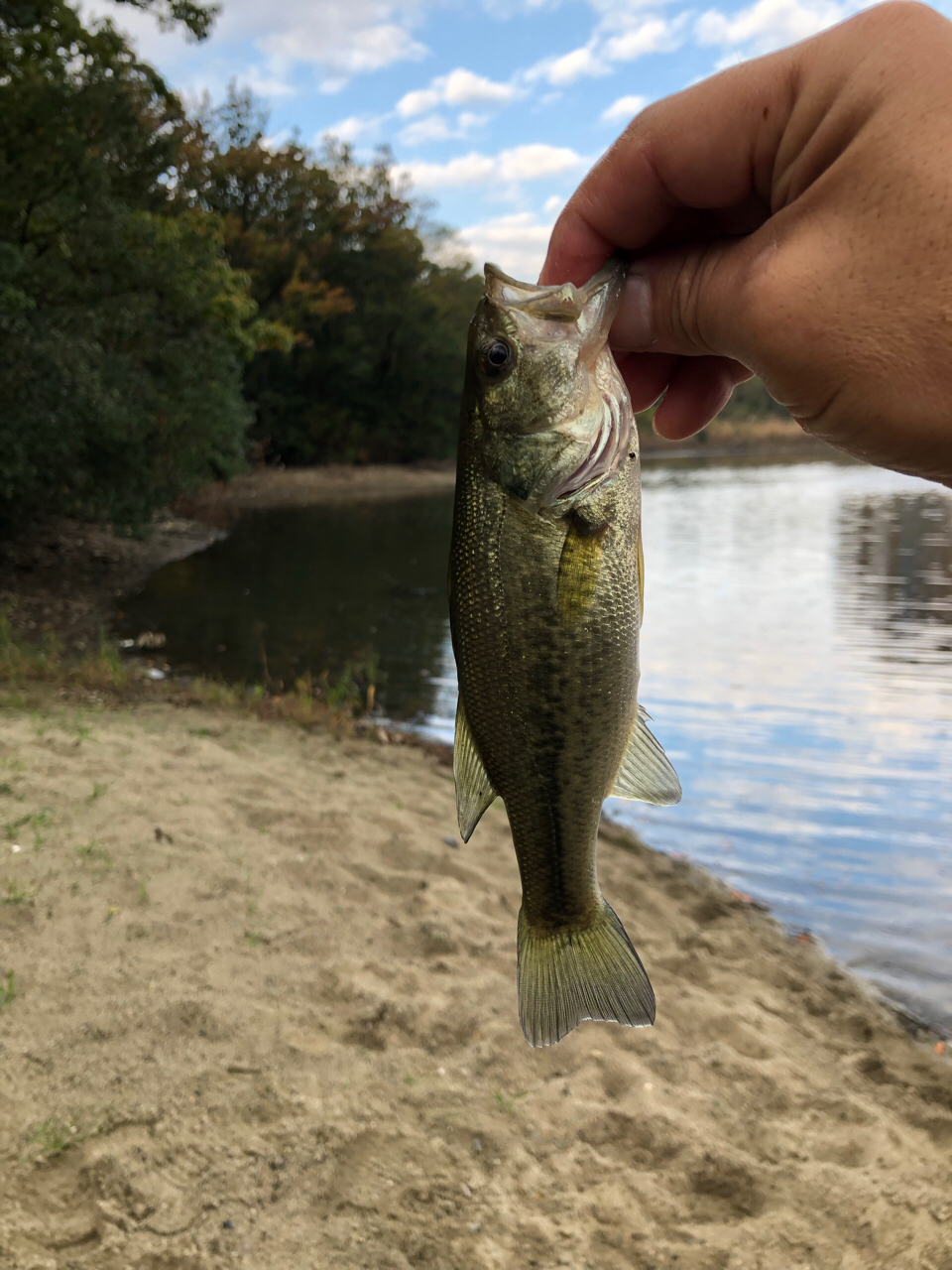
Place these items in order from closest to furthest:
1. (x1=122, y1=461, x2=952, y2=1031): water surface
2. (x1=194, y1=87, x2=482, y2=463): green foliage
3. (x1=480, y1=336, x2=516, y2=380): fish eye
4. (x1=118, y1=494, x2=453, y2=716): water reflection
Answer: (x1=480, y1=336, x2=516, y2=380): fish eye
(x1=122, y1=461, x2=952, y2=1031): water surface
(x1=118, y1=494, x2=453, y2=716): water reflection
(x1=194, y1=87, x2=482, y2=463): green foliage

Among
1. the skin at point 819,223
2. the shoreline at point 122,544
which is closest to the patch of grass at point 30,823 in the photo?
the skin at point 819,223

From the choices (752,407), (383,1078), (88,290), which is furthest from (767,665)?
(752,407)

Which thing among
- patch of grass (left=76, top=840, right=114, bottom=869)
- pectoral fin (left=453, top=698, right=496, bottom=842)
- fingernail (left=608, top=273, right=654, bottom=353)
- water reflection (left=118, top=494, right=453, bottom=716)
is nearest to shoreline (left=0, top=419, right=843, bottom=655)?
water reflection (left=118, top=494, right=453, bottom=716)

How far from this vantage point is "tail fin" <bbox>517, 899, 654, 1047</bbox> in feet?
6.41

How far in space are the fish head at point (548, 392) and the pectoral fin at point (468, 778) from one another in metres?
0.52

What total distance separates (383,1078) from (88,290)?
658 inches

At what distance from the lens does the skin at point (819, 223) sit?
1.45 m

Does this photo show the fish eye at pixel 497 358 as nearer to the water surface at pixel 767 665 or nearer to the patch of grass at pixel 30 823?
the patch of grass at pixel 30 823

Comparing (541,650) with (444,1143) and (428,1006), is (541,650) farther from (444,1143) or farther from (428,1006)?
(428,1006)

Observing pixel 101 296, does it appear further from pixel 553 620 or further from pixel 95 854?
pixel 553 620

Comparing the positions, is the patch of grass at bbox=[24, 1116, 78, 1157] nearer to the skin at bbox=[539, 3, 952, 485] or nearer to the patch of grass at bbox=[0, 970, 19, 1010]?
the patch of grass at bbox=[0, 970, 19, 1010]

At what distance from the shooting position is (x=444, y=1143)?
3.56 metres

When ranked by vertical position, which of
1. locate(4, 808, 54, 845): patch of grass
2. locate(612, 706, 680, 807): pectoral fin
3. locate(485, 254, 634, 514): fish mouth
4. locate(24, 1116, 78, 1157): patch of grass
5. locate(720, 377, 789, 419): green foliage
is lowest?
locate(24, 1116, 78, 1157): patch of grass

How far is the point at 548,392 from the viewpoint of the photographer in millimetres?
1919
